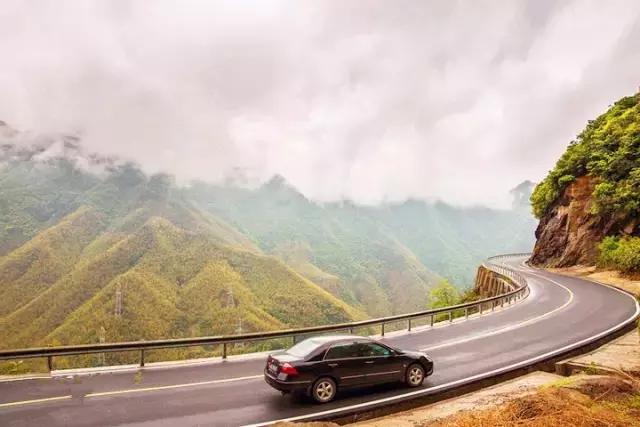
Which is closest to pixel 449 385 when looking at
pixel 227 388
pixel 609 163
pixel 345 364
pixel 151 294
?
pixel 345 364

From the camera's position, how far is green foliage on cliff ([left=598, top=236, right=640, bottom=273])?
34.4 metres

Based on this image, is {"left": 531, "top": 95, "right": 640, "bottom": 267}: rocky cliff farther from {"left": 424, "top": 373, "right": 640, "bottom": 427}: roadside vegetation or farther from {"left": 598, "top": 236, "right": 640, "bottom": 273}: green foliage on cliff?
{"left": 424, "top": 373, "right": 640, "bottom": 427}: roadside vegetation

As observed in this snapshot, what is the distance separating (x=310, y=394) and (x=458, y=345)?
329 inches

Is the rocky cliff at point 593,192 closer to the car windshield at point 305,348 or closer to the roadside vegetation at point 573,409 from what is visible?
the roadside vegetation at point 573,409

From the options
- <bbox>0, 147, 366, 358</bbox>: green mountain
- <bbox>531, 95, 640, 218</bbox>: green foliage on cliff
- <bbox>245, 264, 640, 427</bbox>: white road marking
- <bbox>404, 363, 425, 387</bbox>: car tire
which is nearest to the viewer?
<bbox>245, 264, 640, 427</bbox>: white road marking

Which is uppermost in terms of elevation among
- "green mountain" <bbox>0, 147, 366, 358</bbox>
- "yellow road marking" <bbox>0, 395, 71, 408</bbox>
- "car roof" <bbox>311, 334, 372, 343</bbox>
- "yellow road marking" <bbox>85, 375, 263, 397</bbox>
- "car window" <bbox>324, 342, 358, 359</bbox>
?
"car roof" <bbox>311, 334, 372, 343</bbox>

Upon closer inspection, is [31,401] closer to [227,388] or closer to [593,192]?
[227,388]

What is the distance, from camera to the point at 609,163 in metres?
43.0

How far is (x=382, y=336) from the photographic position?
18.5 meters

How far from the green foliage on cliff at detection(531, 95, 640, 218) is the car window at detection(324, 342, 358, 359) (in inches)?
1551

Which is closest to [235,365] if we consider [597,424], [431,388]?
[431,388]

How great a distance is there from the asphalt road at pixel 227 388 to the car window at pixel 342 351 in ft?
3.26

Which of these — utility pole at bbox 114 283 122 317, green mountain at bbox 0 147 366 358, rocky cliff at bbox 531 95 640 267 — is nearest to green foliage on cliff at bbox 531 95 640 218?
rocky cliff at bbox 531 95 640 267

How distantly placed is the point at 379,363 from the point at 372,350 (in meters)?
0.36
